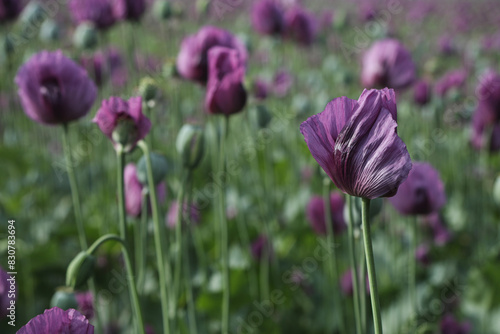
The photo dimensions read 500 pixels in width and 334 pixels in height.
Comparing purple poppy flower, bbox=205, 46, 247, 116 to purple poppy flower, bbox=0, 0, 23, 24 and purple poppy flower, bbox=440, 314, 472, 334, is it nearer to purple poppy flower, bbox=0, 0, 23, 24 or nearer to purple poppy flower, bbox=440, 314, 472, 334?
purple poppy flower, bbox=440, 314, 472, 334

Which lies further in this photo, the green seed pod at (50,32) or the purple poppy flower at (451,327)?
the green seed pod at (50,32)


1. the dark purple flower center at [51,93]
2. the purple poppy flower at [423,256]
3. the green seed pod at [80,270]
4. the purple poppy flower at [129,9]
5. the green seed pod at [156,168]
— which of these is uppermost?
the purple poppy flower at [129,9]

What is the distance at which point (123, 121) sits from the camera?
627mm

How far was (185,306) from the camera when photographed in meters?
1.22

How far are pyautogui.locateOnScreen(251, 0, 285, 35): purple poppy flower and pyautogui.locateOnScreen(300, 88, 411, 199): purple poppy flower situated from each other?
1232mm

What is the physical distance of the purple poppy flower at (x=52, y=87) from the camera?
783mm

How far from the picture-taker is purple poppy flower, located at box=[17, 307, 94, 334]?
1.21 ft

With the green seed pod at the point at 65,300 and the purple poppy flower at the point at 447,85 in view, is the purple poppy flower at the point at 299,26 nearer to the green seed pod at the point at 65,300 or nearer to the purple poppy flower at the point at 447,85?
the purple poppy flower at the point at 447,85

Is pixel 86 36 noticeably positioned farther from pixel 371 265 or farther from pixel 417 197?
pixel 371 265

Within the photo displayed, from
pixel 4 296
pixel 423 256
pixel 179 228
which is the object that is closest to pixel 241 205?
pixel 423 256

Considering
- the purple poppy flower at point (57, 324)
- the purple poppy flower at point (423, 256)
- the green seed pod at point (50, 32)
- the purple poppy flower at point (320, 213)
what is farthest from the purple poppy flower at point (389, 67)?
the green seed pod at point (50, 32)

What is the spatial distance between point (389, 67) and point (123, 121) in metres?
0.82

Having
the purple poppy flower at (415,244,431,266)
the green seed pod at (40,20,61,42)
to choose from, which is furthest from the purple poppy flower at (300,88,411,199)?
the green seed pod at (40,20,61,42)

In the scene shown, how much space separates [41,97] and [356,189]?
0.54 metres
